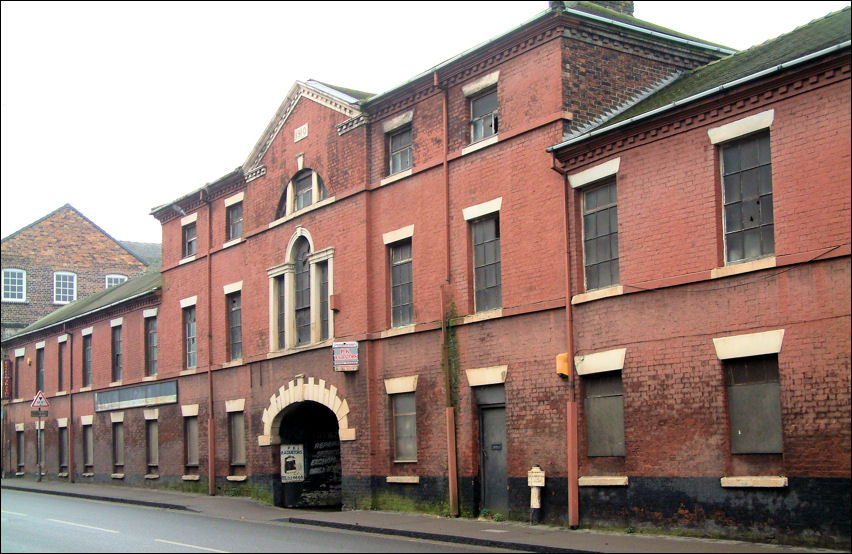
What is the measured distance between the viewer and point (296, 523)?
22.1 meters

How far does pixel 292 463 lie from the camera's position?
88.2 ft

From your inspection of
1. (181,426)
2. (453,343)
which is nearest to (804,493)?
(453,343)

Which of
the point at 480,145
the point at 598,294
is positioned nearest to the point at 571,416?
the point at 598,294

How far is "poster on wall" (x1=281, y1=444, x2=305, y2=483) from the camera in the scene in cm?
2673

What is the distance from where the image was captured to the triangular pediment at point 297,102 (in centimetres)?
2461

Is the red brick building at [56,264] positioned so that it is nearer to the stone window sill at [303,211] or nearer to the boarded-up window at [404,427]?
the stone window sill at [303,211]

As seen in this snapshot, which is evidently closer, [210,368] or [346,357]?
[346,357]

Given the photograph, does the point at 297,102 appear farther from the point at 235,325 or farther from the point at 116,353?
the point at 116,353

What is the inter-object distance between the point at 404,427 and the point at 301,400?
394 cm

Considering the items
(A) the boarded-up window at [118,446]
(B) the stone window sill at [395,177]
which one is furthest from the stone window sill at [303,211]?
(A) the boarded-up window at [118,446]

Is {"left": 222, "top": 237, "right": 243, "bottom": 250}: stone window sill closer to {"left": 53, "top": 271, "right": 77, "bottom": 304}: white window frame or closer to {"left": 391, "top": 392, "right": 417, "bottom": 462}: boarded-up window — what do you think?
{"left": 391, "top": 392, "right": 417, "bottom": 462}: boarded-up window

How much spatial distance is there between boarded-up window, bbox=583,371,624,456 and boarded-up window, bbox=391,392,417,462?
17.7 ft

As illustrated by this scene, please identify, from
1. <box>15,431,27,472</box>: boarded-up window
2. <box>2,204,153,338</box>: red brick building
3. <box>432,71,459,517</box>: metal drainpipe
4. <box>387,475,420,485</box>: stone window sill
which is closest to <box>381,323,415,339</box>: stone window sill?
<box>432,71,459,517</box>: metal drainpipe

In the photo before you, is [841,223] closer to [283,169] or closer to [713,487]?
[713,487]
